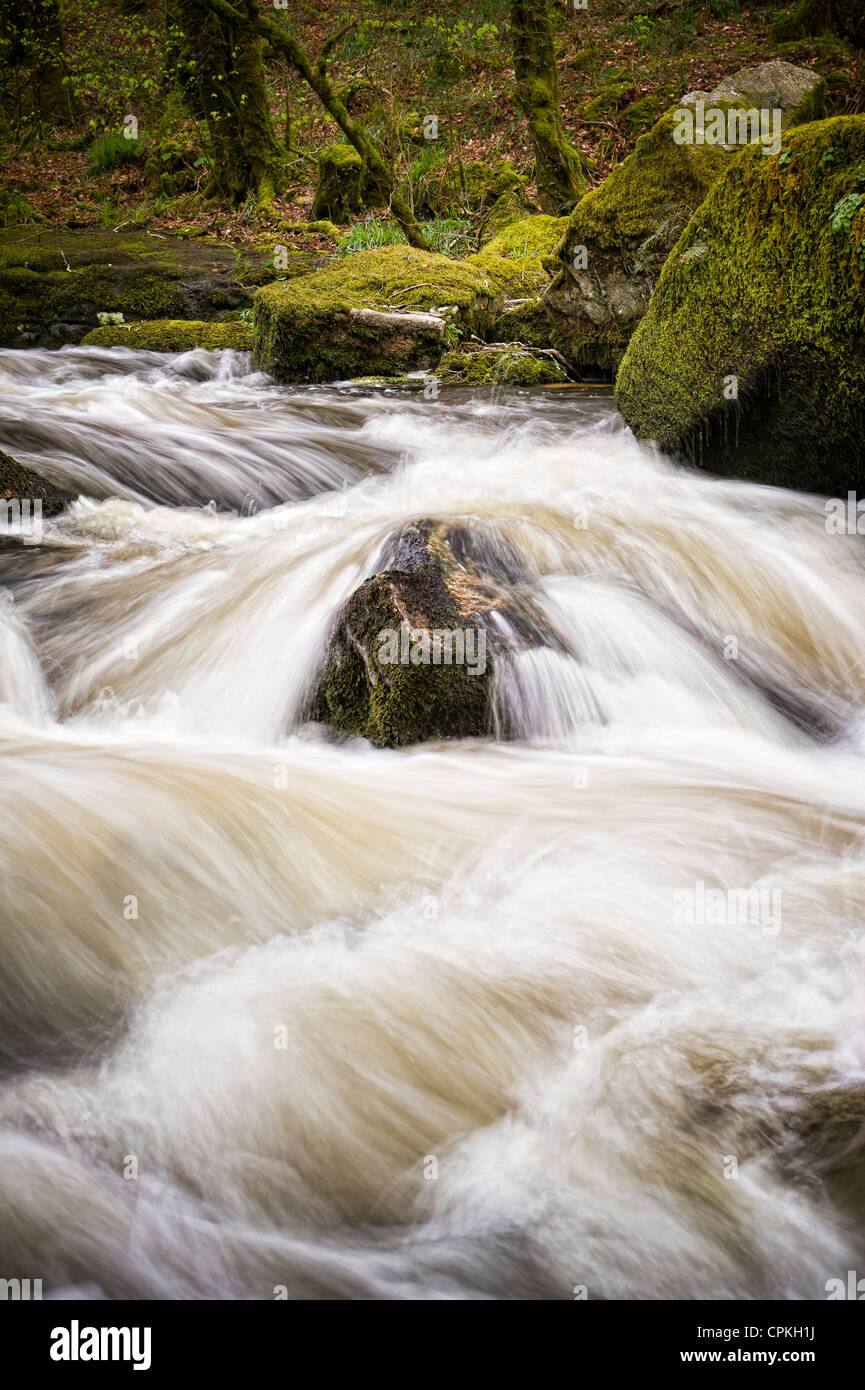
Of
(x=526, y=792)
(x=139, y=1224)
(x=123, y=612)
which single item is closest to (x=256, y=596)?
(x=123, y=612)

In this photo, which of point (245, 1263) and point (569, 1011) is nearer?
point (245, 1263)

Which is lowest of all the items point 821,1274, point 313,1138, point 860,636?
point 821,1274

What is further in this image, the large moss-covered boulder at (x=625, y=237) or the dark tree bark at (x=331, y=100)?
the dark tree bark at (x=331, y=100)

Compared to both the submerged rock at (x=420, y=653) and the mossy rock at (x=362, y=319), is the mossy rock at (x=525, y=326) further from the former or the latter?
the submerged rock at (x=420, y=653)

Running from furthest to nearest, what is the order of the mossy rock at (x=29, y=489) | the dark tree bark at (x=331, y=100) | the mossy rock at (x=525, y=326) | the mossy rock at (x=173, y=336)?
the dark tree bark at (x=331, y=100) → the mossy rock at (x=173, y=336) → the mossy rock at (x=525, y=326) → the mossy rock at (x=29, y=489)

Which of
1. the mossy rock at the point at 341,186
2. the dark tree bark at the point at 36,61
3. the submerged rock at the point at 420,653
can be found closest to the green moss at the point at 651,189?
the submerged rock at the point at 420,653

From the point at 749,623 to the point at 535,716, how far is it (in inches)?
56.7

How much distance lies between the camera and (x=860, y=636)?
4680mm

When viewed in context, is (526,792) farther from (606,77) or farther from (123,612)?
(606,77)

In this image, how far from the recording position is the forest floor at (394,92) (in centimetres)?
1600

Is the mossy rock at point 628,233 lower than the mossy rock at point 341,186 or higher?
lower

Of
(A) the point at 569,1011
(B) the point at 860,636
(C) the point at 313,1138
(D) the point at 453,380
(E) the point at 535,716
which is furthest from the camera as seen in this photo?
(D) the point at 453,380

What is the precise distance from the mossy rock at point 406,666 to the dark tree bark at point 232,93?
13635 mm

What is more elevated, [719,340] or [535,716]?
[719,340]
